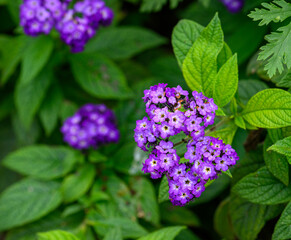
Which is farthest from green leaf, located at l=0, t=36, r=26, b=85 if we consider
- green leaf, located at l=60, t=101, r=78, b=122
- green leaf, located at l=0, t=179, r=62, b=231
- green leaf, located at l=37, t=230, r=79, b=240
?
green leaf, located at l=37, t=230, r=79, b=240

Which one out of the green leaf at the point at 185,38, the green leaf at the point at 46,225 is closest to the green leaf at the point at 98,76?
the green leaf at the point at 46,225

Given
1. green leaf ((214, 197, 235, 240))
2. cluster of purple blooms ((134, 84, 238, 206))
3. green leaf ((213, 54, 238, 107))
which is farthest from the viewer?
green leaf ((214, 197, 235, 240))

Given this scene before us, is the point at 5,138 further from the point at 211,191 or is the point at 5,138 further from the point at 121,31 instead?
the point at 211,191

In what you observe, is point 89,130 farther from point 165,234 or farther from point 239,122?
point 239,122

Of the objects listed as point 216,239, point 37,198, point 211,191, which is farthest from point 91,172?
point 216,239

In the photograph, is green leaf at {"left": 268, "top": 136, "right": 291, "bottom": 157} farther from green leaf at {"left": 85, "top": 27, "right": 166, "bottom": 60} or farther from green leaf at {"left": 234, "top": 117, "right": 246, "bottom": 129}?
green leaf at {"left": 85, "top": 27, "right": 166, "bottom": 60}

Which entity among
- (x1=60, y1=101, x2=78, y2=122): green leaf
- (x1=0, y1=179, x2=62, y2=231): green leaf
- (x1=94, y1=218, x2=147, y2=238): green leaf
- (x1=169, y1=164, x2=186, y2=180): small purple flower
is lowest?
(x1=0, y1=179, x2=62, y2=231): green leaf

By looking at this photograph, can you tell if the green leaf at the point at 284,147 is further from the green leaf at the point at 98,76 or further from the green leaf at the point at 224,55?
the green leaf at the point at 98,76
